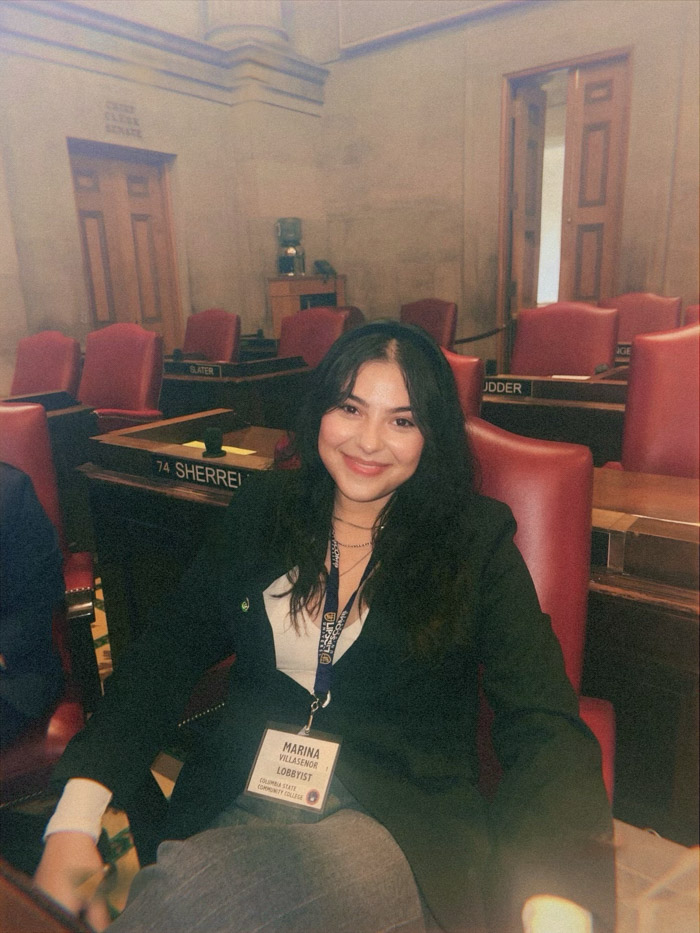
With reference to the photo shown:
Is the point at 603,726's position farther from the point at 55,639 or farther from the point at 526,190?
the point at 526,190

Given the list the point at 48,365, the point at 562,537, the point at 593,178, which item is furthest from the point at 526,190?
the point at 562,537

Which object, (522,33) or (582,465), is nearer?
(582,465)

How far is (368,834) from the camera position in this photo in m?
0.89

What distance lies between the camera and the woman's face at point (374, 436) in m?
1.05

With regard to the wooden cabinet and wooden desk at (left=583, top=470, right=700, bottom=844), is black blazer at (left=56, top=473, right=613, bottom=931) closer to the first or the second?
wooden desk at (left=583, top=470, right=700, bottom=844)

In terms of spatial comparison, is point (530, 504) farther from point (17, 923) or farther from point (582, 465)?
point (17, 923)

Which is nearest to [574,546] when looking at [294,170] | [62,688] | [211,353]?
[62,688]

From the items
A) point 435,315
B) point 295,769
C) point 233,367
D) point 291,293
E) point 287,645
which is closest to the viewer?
point 295,769

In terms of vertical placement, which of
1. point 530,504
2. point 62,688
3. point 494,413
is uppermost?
point 530,504

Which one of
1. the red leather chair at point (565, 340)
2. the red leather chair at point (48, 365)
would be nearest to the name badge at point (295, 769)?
the red leather chair at point (565, 340)

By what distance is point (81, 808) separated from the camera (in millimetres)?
931

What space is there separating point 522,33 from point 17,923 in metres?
6.77

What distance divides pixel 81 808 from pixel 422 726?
1.67 ft

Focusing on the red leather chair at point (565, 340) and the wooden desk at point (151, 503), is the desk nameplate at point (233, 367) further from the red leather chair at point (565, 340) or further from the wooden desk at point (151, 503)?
the wooden desk at point (151, 503)
